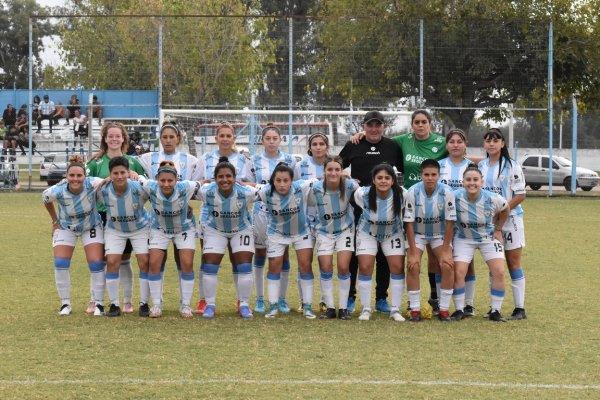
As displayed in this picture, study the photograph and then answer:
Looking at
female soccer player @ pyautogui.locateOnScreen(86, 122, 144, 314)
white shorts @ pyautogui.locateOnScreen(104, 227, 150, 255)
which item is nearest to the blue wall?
female soccer player @ pyautogui.locateOnScreen(86, 122, 144, 314)

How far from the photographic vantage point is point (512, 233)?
8.62 metres

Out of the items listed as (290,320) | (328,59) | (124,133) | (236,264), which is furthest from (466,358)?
(328,59)

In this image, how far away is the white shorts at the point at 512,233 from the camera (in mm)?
8609

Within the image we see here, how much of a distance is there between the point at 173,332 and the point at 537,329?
2.87 metres

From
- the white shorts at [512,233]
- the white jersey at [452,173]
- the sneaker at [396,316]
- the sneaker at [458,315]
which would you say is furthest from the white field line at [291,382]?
the white jersey at [452,173]

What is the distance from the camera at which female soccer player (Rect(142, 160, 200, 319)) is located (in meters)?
8.55

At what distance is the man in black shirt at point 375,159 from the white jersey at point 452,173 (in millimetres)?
450

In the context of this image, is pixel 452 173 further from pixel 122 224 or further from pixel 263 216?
pixel 122 224

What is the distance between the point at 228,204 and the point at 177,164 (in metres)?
0.77

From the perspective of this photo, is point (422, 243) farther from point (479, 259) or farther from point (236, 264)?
point (479, 259)

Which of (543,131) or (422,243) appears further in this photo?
(543,131)

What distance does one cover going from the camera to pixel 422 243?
8.61 metres

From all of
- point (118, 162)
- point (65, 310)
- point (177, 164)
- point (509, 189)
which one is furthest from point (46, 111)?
point (509, 189)

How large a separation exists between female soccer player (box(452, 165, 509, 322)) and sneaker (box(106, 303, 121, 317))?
283cm
